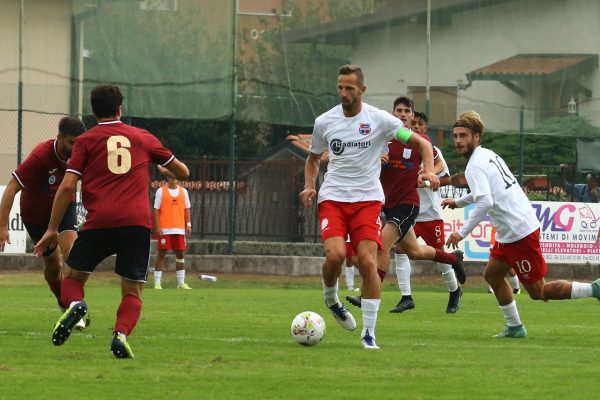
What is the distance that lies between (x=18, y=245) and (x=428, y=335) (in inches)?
568

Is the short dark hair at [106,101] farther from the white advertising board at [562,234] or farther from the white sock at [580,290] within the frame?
the white advertising board at [562,234]

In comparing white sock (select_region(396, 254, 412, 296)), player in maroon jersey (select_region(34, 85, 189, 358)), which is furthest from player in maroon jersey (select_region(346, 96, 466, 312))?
player in maroon jersey (select_region(34, 85, 189, 358))

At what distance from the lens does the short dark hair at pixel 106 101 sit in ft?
31.2

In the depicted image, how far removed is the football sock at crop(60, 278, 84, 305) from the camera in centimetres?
967

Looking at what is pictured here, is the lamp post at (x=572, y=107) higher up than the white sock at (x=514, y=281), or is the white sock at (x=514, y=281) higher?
the lamp post at (x=572, y=107)

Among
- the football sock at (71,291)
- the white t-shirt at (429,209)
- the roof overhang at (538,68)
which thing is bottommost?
the football sock at (71,291)

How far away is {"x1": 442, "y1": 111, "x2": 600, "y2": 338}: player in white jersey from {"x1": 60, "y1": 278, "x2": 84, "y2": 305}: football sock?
3.78 m

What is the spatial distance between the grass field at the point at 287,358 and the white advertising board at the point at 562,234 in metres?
9.66

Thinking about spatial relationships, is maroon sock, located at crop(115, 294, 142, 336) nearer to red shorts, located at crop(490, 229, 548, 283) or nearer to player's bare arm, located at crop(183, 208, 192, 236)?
red shorts, located at crop(490, 229, 548, 283)

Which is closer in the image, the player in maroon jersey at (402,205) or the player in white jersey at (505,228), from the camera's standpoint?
the player in white jersey at (505,228)

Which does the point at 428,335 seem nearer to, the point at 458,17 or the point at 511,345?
the point at 511,345

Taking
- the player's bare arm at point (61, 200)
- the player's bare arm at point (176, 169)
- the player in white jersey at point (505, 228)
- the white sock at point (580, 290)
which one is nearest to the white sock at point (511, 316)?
the player in white jersey at point (505, 228)

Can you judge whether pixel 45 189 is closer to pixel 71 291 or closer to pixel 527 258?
pixel 71 291

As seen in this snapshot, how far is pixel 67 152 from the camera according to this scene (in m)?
11.4
